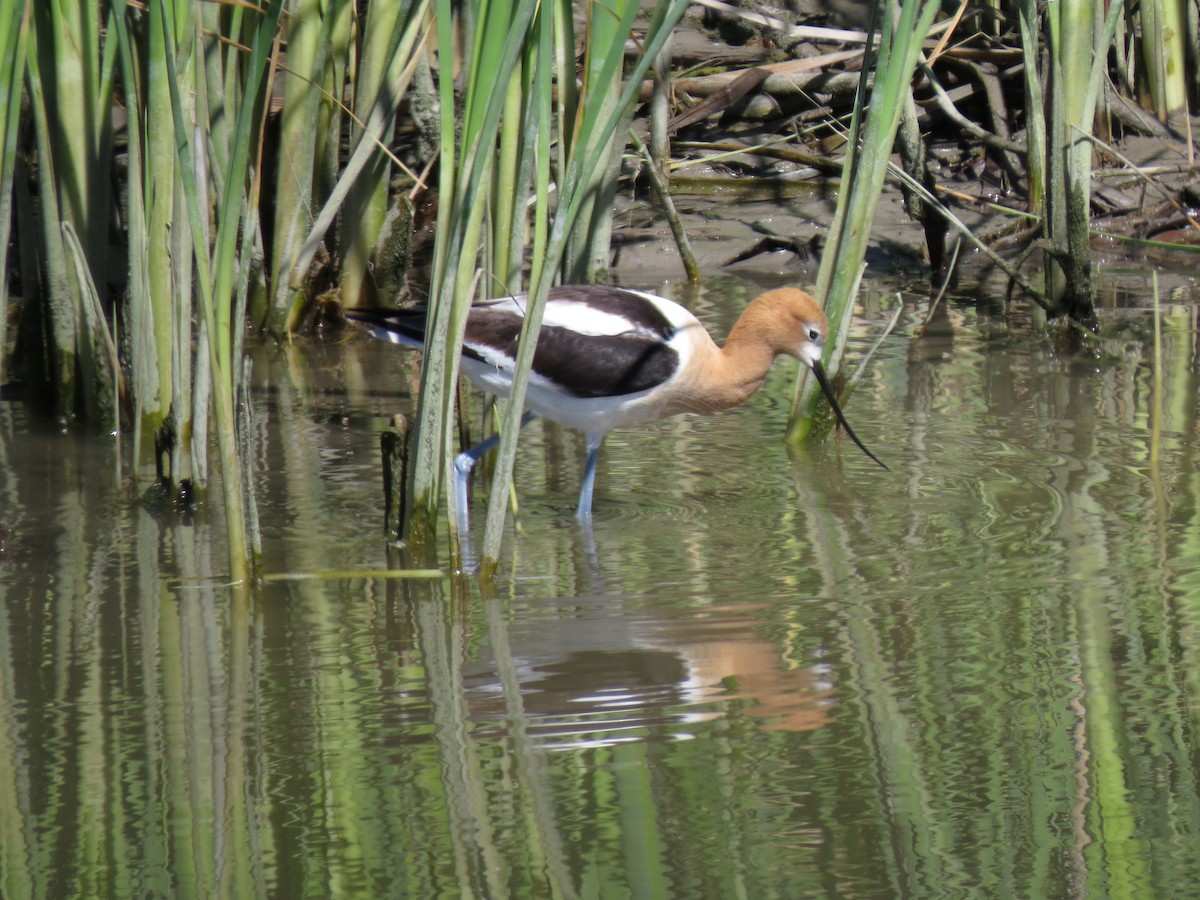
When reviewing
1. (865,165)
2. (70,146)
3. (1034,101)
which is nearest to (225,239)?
(70,146)

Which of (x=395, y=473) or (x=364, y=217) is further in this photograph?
(x=364, y=217)

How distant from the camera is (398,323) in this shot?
198 inches

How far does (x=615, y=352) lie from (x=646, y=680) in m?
1.58

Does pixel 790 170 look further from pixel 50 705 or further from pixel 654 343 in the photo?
pixel 50 705

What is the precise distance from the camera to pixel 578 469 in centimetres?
558

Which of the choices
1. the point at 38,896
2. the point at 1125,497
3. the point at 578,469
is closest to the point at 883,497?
the point at 1125,497

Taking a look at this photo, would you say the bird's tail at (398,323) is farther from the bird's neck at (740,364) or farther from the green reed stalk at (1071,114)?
the green reed stalk at (1071,114)

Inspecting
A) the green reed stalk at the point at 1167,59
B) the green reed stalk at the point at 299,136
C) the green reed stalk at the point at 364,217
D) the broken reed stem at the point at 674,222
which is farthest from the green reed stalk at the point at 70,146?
the green reed stalk at the point at 1167,59

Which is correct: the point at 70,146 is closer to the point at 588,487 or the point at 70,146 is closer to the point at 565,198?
the point at 588,487

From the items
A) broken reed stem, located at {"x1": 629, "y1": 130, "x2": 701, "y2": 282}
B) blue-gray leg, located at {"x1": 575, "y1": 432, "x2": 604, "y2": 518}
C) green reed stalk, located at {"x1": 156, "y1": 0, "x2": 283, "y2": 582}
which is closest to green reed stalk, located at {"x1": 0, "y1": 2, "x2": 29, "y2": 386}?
green reed stalk, located at {"x1": 156, "y1": 0, "x2": 283, "y2": 582}

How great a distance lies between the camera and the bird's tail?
5.00 meters

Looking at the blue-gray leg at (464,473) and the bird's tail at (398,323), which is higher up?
the bird's tail at (398,323)

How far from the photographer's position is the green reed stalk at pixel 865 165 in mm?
4953

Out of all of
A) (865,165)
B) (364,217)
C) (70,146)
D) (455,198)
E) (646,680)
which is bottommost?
(646,680)
